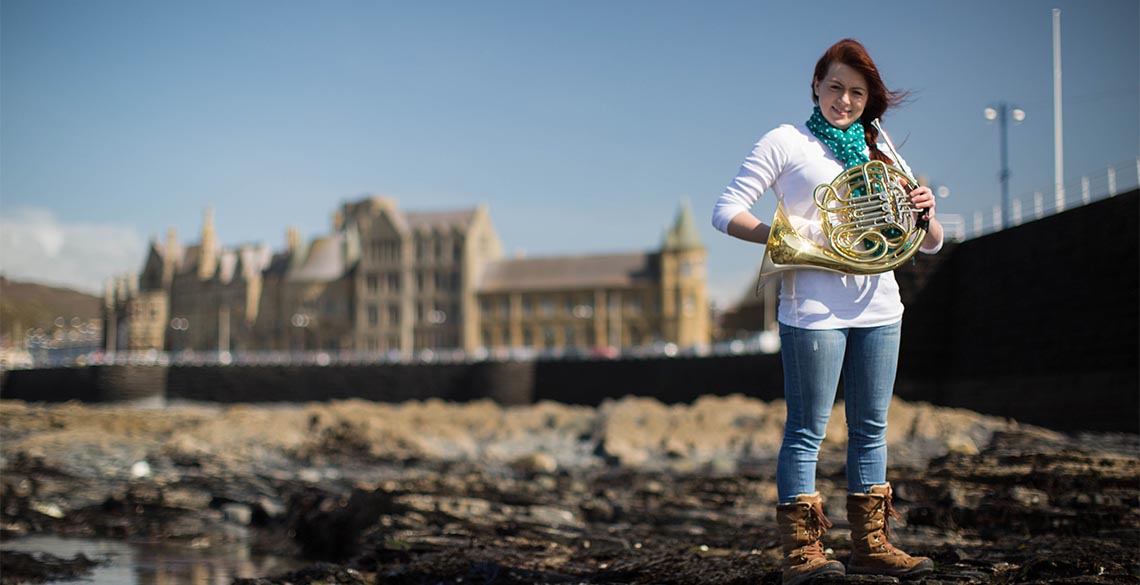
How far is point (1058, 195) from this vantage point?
56.6ft

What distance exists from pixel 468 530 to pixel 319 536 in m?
3.51

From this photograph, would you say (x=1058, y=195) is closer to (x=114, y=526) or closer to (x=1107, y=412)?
(x=1107, y=412)

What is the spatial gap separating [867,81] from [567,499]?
776 cm

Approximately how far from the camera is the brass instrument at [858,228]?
11.9 ft

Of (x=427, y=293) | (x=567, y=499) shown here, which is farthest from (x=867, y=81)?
(x=427, y=293)

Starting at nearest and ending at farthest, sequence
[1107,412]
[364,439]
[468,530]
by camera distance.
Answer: [468,530] → [1107,412] → [364,439]

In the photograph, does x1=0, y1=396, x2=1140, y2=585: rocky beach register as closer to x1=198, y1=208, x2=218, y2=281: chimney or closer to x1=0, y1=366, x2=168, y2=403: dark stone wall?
x1=0, y1=366, x2=168, y2=403: dark stone wall

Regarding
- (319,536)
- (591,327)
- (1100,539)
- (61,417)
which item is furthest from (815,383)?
(591,327)

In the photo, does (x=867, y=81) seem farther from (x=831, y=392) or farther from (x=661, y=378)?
(x=661, y=378)

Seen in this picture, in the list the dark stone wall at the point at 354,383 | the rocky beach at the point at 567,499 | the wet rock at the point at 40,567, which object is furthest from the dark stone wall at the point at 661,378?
the wet rock at the point at 40,567

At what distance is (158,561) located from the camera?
846 centimetres

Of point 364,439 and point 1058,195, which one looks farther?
point 364,439

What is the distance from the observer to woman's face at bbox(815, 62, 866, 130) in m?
3.80

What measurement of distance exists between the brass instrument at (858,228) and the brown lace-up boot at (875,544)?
0.87 m
